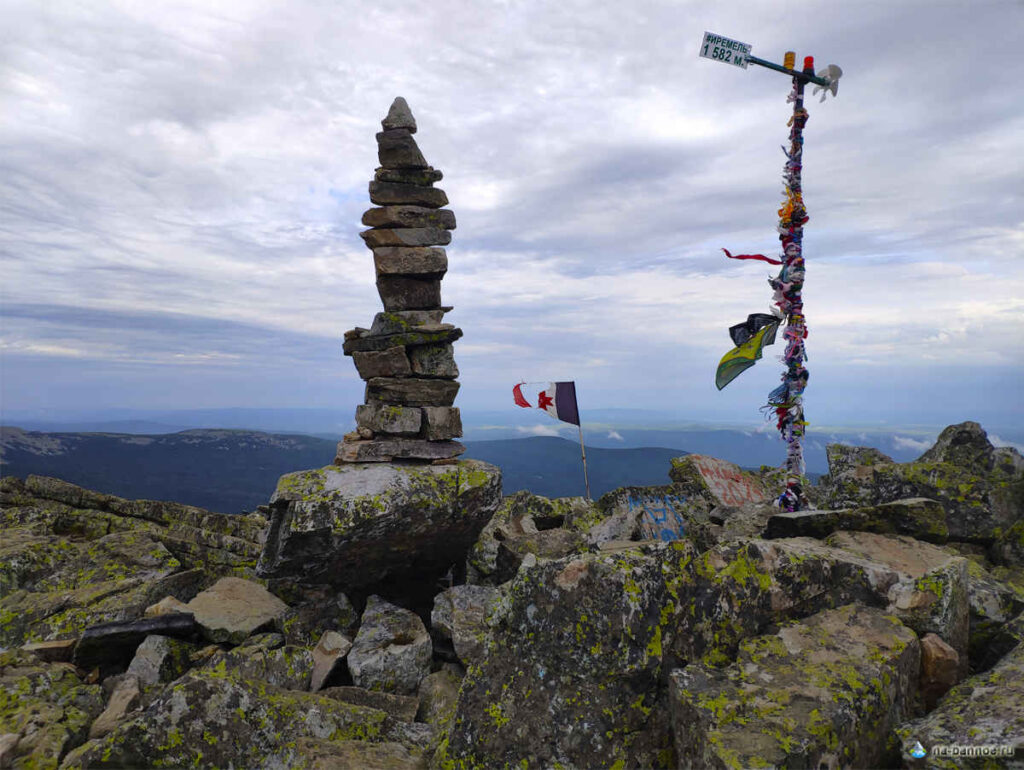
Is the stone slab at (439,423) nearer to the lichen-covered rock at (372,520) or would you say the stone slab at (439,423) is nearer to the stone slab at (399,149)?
the lichen-covered rock at (372,520)

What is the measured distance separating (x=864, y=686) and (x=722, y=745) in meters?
1.67

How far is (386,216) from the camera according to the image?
14.7 meters

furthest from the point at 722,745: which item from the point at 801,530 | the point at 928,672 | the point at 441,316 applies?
the point at 441,316

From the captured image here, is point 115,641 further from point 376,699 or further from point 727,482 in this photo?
point 727,482

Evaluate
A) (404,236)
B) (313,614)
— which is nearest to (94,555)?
(313,614)

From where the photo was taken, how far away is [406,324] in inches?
569

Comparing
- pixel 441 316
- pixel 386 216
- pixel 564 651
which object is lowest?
pixel 564 651

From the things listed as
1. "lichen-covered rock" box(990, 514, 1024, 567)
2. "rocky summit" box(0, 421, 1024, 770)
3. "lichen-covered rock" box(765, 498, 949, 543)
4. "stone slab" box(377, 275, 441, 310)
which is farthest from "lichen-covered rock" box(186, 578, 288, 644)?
A: "lichen-covered rock" box(990, 514, 1024, 567)

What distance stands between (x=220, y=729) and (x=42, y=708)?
3102 millimetres

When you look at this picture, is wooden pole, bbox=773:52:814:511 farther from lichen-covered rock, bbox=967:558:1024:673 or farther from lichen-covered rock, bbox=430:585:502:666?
lichen-covered rock, bbox=430:585:502:666

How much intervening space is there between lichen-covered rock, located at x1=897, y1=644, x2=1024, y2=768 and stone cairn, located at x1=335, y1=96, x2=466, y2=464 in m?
10.4

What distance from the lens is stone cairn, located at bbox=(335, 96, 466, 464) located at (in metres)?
14.0

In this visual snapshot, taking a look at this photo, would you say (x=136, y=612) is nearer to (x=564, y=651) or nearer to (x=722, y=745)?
(x=564, y=651)

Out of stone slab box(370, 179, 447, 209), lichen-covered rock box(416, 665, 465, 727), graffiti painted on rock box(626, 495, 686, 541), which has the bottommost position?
lichen-covered rock box(416, 665, 465, 727)
